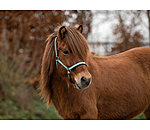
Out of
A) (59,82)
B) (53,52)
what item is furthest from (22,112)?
(53,52)

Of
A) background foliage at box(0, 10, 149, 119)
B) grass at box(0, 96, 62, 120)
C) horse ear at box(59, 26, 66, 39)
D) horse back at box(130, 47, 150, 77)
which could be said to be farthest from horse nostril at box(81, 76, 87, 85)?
grass at box(0, 96, 62, 120)

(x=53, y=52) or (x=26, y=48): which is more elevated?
(x=26, y=48)

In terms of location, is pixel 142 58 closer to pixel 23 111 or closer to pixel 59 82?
pixel 59 82

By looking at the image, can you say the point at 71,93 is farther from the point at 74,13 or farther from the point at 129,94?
the point at 74,13

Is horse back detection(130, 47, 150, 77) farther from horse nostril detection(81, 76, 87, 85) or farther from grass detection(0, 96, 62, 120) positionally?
grass detection(0, 96, 62, 120)

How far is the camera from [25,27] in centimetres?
641

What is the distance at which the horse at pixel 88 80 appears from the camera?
2.31m

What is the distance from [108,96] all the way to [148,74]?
3.84 feet

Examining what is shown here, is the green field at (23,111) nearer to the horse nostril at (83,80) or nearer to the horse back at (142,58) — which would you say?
the horse nostril at (83,80)

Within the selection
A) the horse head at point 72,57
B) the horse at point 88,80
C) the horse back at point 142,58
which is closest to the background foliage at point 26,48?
the horse back at point 142,58

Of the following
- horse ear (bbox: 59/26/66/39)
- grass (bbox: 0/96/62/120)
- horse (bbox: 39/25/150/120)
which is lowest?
grass (bbox: 0/96/62/120)

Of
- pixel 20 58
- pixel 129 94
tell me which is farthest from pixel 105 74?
pixel 20 58

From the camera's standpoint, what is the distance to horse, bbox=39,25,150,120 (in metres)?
2.31

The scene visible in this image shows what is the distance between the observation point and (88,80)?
2115 mm
